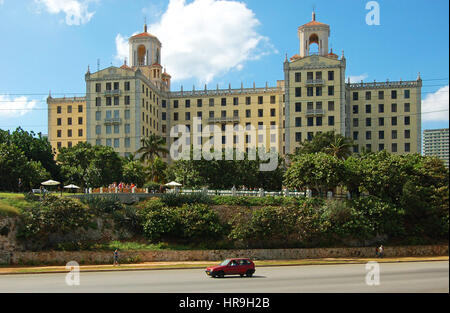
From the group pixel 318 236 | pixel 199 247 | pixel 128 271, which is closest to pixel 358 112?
pixel 318 236

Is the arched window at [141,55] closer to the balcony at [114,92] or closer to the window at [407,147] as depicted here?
the balcony at [114,92]

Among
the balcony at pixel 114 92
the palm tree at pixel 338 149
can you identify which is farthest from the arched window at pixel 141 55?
the palm tree at pixel 338 149

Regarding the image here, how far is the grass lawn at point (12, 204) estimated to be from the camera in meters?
40.8

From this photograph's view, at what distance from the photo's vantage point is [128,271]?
34438 millimetres

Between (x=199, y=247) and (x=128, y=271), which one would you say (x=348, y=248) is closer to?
(x=199, y=247)

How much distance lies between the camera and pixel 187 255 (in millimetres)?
42094

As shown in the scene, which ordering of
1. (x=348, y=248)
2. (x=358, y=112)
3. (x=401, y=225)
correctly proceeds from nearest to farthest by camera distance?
(x=401, y=225) → (x=348, y=248) → (x=358, y=112)

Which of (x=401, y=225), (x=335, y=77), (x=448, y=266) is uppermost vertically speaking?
(x=335, y=77)

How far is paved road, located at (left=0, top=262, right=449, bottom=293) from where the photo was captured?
8.48m

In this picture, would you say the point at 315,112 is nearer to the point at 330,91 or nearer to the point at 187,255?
the point at 330,91

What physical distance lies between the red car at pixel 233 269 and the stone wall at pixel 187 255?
1267 cm

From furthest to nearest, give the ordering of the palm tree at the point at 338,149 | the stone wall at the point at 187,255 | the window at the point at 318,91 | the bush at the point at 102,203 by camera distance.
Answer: the window at the point at 318,91
the palm tree at the point at 338,149
the bush at the point at 102,203
the stone wall at the point at 187,255

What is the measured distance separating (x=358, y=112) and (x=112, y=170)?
55.5 metres
